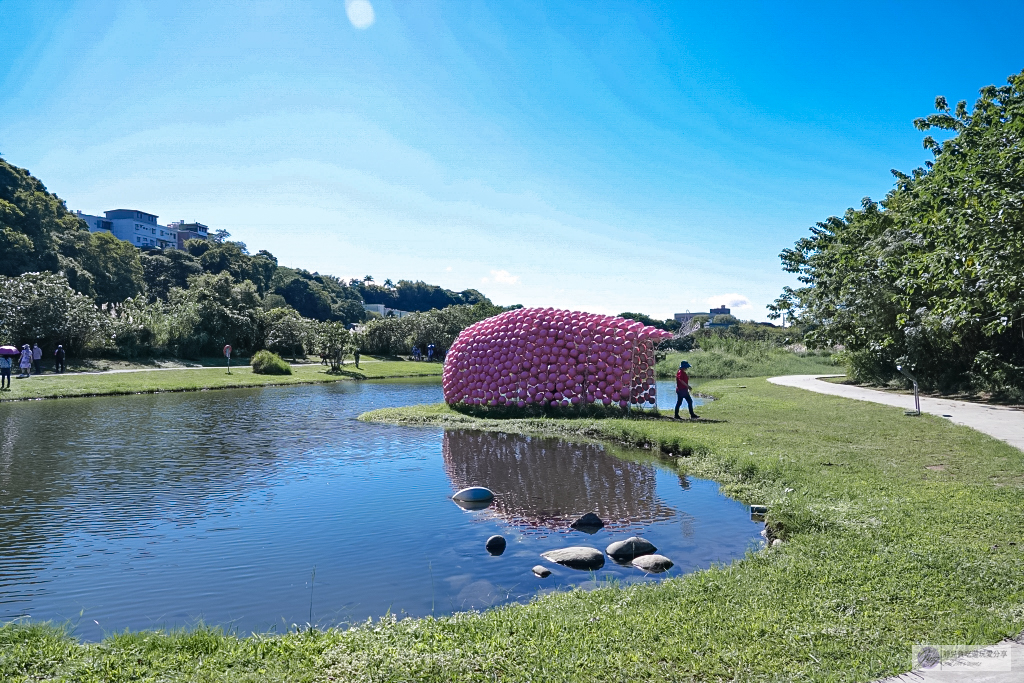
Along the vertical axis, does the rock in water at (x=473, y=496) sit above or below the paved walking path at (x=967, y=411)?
below

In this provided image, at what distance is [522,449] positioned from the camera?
16.8 m

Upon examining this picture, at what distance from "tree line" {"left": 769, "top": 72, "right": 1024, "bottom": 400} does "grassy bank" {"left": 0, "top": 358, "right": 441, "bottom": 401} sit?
29503 mm

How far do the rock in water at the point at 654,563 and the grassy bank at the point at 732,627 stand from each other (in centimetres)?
102

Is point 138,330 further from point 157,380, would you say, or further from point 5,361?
point 5,361

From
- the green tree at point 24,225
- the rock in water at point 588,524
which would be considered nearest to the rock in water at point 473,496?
the rock in water at point 588,524

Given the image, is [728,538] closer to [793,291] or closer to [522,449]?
[522,449]

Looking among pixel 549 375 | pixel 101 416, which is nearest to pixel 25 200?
pixel 101 416

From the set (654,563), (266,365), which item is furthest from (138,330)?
(654,563)

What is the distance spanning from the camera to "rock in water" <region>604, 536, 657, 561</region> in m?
8.34

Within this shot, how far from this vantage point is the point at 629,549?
333 inches

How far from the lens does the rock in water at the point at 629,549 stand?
834 centimetres

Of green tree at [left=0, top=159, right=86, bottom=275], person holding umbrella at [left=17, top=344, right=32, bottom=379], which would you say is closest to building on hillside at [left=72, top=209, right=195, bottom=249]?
green tree at [left=0, top=159, right=86, bottom=275]

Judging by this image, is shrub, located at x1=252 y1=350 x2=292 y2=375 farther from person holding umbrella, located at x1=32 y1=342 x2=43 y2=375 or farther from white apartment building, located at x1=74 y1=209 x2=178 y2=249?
white apartment building, located at x1=74 y1=209 x2=178 y2=249

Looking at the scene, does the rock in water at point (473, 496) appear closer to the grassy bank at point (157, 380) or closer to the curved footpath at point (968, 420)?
the curved footpath at point (968, 420)
